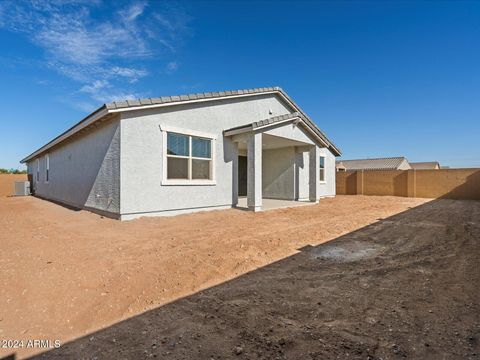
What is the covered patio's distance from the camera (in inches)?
400

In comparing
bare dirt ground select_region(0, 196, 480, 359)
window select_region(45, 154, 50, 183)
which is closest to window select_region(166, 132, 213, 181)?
bare dirt ground select_region(0, 196, 480, 359)

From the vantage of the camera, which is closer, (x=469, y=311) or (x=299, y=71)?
(x=469, y=311)

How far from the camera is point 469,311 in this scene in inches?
108

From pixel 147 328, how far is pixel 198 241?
10.3 ft

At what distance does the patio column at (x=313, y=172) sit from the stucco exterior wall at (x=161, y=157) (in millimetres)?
4660

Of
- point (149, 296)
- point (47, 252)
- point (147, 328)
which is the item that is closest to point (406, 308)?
point (147, 328)

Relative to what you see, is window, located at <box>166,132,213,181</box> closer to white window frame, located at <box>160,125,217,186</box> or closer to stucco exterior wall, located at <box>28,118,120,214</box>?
white window frame, located at <box>160,125,217,186</box>

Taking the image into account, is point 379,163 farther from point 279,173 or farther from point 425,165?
point 279,173

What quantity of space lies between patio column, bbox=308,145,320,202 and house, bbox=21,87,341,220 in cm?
6

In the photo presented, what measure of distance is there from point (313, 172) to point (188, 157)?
7663 mm

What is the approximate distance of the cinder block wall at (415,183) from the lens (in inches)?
715

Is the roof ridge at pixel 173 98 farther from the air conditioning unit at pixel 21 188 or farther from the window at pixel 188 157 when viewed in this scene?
the air conditioning unit at pixel 21 188

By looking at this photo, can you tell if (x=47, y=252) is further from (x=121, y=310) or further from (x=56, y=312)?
(x=121, y=310)

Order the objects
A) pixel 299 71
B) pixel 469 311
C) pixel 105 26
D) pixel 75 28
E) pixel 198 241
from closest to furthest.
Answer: pixel 469 311 → pixel 198 241 → pixel 75 28 → pixel 105 26 → pixel 299 71
